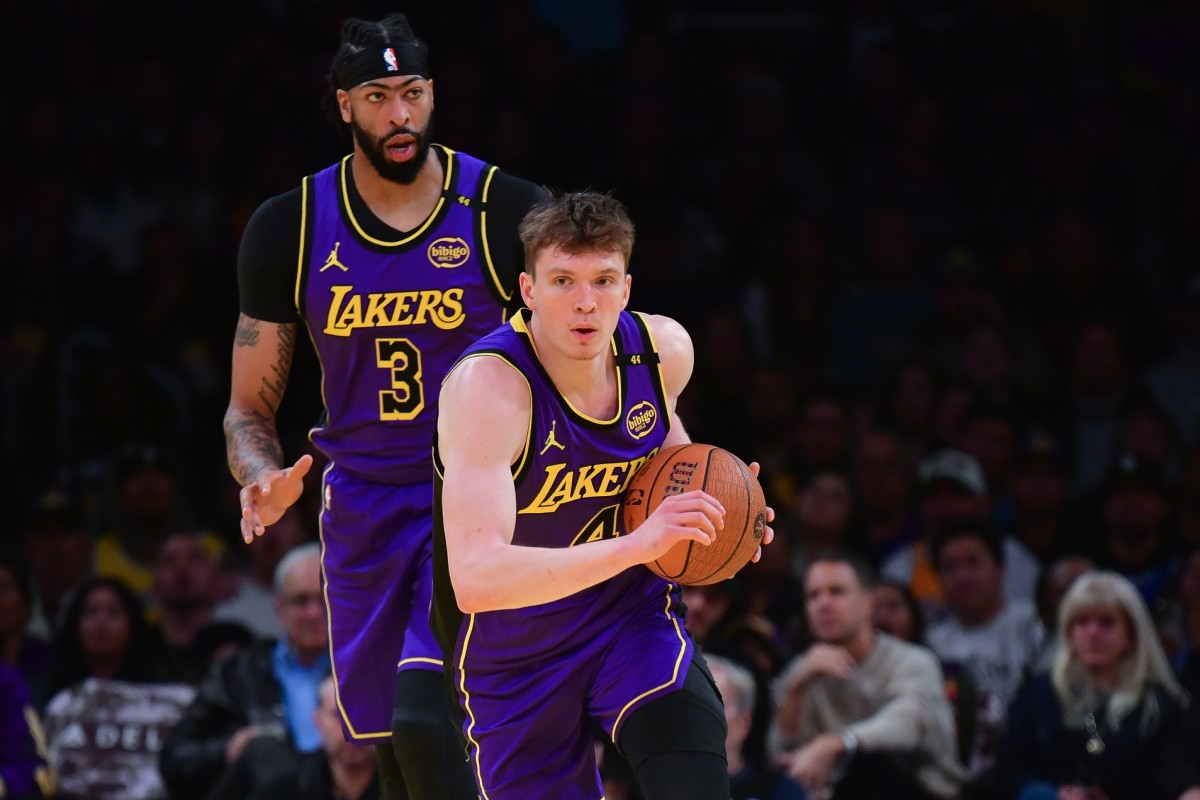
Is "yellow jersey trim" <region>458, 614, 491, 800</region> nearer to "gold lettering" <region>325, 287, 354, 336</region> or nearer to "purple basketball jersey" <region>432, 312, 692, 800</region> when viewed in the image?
"purple basketball jersey" <region>432, 312, 692, 800</region>

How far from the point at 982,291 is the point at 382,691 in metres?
5.76

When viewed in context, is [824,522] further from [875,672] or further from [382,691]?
[382,691]

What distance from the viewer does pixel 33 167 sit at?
10773mm

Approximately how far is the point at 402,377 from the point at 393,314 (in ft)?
0.57

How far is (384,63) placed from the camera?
5035mm

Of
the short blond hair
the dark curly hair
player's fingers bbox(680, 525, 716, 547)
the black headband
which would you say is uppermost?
the dark curly hair

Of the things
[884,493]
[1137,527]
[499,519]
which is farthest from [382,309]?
[1137,527]

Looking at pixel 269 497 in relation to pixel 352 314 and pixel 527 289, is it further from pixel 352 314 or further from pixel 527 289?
pixel 527 289

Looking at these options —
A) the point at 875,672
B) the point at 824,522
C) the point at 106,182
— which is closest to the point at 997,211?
the point at 824,522

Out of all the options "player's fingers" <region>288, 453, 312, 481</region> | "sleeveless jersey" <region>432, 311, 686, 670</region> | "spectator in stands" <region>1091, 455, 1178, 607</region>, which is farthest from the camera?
"spectator in stands" <region>1091, 455, 1178, 607</region>

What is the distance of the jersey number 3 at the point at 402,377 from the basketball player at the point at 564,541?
0.44 m

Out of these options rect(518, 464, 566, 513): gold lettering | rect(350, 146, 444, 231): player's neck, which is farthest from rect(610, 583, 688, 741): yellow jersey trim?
rect(350, 146, 444, 231): player's neck

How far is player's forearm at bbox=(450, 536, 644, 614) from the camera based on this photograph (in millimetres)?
4176

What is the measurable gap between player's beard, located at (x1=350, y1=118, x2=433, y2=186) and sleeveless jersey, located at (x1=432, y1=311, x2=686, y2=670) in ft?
2.08
